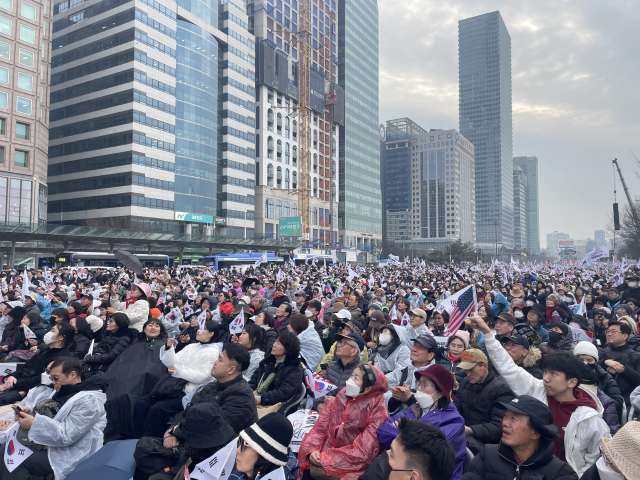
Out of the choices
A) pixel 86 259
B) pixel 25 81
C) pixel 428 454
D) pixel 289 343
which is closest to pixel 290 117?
pixel 25 81

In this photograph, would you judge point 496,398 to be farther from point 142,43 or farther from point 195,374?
point 142,43

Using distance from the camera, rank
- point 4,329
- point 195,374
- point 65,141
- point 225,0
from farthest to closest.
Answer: point 225,0 < point 65,141 < point 4,329 < point 195,374

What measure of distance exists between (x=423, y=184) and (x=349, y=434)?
583ft

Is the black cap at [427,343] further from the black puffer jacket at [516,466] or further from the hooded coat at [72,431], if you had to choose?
the hooded coat at [72,431]

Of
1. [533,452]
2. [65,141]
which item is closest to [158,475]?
[533,452]

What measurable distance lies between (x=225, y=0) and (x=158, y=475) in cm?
8736

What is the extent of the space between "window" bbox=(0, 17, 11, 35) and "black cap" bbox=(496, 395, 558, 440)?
56893mm

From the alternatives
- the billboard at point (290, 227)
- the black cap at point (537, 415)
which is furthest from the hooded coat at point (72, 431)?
the billboard at point (290, 227)

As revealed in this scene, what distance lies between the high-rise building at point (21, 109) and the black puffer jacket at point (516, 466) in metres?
52.1

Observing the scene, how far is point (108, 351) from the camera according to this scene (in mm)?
6797

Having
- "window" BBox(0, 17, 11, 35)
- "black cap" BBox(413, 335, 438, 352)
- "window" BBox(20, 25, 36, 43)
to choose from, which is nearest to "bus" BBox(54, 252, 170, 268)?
"window" BBox(0, 17, 11, 35)

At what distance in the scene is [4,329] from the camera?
9.19 m

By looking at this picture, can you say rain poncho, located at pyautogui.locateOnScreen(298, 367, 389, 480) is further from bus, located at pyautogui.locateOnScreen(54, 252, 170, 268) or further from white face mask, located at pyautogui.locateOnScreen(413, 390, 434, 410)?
bus, located at pyautogui.locateOnScreen(54, 252, 170, 268)

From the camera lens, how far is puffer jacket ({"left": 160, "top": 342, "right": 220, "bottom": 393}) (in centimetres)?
533
